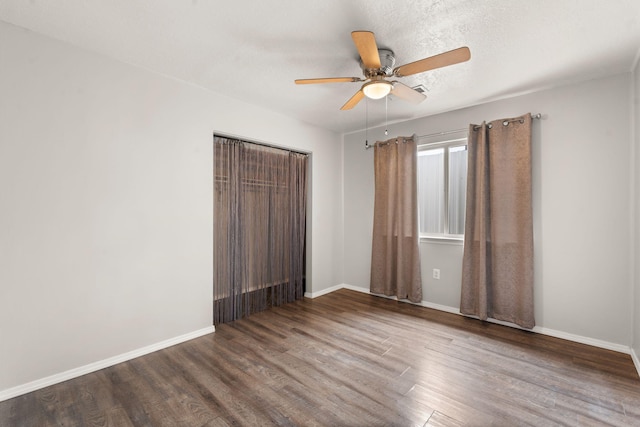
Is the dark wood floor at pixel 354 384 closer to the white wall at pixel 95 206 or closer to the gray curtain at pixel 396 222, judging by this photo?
Answer: the white wall at pixel 95 206

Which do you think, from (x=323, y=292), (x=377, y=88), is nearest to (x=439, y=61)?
(x=377, y=88)

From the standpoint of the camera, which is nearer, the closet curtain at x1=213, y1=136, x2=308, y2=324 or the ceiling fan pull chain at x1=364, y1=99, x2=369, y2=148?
the closet curtain at x1=213, y1=136, x2=308, y2=324

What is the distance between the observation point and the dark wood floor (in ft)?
5.81

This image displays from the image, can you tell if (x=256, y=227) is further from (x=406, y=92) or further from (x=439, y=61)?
(x=439, y=61)

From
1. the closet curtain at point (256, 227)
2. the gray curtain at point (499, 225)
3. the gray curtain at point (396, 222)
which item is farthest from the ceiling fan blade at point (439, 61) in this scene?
the closet curtain at point (256, 227)

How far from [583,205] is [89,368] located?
15.1 ft

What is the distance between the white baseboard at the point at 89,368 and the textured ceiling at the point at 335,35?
2532 millimetres

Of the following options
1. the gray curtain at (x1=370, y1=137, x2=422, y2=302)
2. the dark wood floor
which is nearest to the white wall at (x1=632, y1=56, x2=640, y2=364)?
the dark wood floor

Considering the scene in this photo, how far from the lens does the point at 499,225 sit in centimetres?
316

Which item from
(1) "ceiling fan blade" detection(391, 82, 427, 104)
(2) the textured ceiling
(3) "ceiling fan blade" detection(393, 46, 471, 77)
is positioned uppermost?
(2) the textured ceiling

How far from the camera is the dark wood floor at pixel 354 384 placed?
177cm

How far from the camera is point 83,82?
89.4 inches

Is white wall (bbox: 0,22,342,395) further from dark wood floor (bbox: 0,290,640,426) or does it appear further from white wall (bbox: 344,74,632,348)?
white wall (bbox: 344,74,632,348)

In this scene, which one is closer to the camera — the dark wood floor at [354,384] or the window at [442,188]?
the dark wood floor at [354,384]
